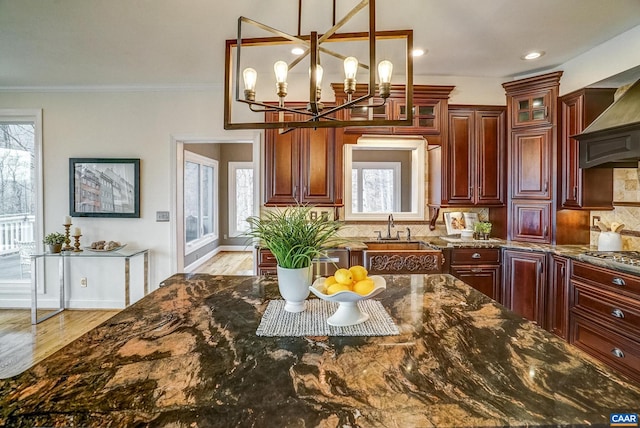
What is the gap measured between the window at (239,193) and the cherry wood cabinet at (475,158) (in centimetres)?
507

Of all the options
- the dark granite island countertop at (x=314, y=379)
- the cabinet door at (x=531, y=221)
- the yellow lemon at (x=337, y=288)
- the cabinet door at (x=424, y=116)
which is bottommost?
the dark granite island countertop at (x=314, y=379)

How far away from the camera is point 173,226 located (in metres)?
4.05

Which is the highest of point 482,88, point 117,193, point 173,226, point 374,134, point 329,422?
point 482,88

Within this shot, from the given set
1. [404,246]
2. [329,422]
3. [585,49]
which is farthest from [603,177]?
[329,422]

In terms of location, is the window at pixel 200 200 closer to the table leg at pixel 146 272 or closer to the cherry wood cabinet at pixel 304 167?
the table leg at pixel 146 272

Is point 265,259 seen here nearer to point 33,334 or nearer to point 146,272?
point 146,272

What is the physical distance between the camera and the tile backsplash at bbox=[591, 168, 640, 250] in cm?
295

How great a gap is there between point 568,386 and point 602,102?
3253 millimetres

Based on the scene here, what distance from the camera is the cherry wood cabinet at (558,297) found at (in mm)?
2863

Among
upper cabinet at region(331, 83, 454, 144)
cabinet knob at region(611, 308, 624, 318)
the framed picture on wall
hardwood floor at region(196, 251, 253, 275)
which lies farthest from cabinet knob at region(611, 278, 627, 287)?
the framed picture on wall

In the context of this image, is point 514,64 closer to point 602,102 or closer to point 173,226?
point 602,102

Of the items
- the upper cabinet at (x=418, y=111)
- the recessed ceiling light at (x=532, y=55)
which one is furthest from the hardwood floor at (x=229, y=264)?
the recessed ceiling light at (x=532, y=55)

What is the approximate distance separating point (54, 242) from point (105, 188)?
0.81 m

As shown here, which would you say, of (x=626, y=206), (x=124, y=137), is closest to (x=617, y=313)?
(x=626, y=206)
